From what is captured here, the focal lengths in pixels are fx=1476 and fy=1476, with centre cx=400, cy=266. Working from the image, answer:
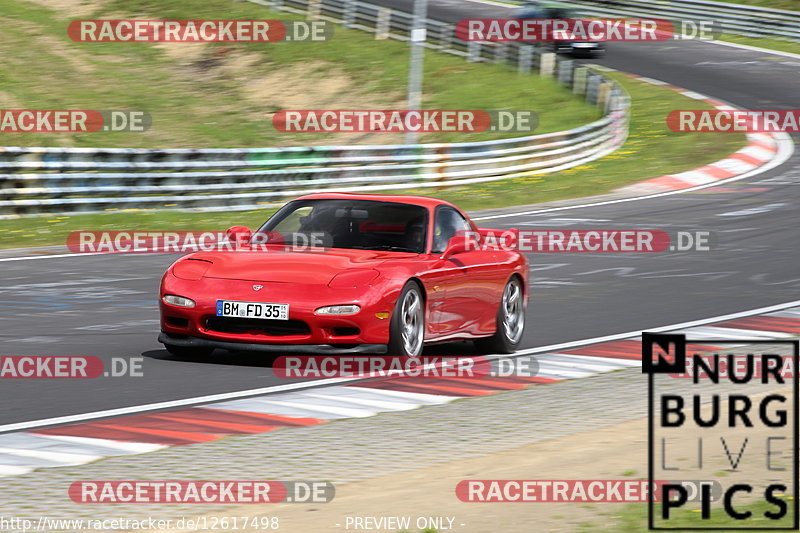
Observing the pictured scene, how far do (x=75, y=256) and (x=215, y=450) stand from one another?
11013 mm

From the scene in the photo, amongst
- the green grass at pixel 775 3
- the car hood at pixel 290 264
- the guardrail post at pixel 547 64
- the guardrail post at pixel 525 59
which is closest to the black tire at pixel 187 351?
the car hood at pixel 290 264

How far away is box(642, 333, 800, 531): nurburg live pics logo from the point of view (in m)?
5.91

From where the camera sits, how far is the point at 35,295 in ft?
47.0

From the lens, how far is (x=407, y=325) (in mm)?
10703

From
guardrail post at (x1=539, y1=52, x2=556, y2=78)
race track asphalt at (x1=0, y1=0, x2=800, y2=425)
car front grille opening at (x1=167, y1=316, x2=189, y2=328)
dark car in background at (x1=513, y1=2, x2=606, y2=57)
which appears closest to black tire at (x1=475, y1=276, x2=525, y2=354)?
race track asphalt at (x1=0, y1=0, x2=800, y2=425)

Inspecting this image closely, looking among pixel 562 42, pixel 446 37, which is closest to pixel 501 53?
pixel 446 37

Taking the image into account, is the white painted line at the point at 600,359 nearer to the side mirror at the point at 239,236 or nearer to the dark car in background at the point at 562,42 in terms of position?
the side mirror at the point at 239,236

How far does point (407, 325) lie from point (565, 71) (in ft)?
99.8

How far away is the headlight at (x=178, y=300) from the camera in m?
10.4

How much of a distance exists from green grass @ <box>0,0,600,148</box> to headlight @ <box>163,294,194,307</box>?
2189 cm

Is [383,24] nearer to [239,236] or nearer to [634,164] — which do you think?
[634,164]

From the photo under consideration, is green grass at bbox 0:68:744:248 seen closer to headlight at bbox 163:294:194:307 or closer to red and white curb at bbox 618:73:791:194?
red and white curb at bbox 618:73:791:194

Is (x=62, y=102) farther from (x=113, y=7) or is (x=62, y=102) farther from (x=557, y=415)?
(x=557, y=415)

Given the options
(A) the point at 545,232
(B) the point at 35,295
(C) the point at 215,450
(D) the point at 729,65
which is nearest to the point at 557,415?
(C) the point at 215,450
